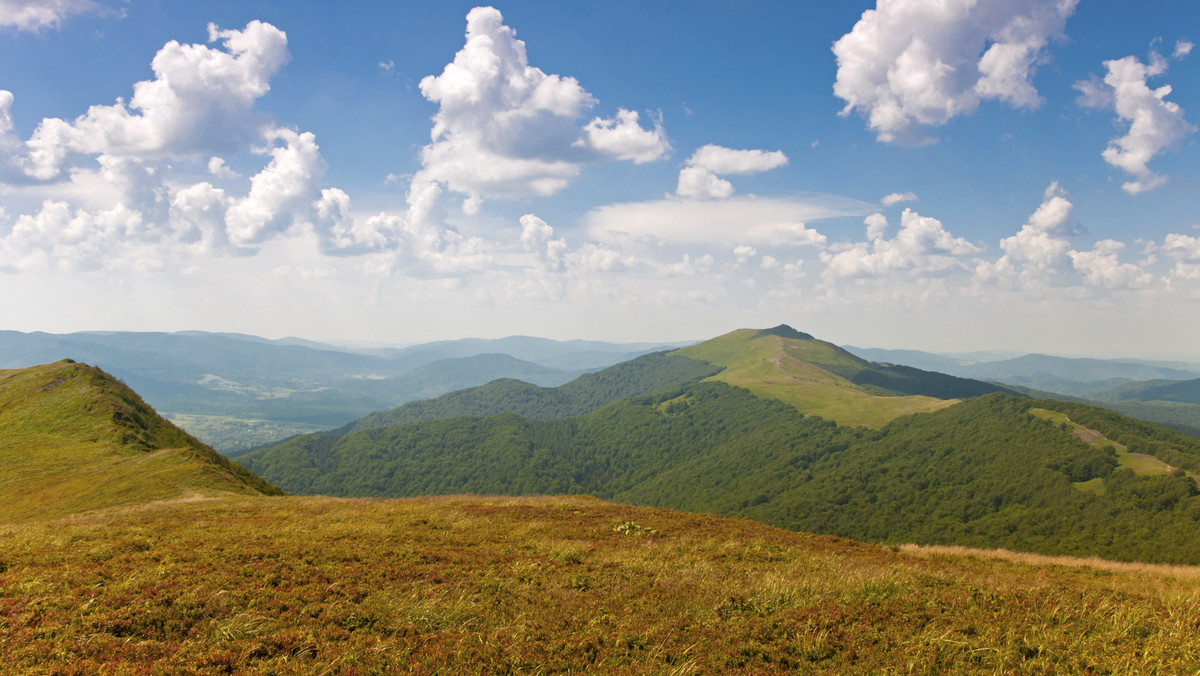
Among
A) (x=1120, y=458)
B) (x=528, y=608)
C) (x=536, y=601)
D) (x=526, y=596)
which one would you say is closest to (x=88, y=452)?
(x=526, y=596)

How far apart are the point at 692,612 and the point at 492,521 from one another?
1403 centimetres

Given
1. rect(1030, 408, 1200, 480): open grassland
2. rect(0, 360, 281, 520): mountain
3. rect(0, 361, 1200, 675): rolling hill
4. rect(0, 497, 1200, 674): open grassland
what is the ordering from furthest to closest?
rect(1030, 408, 1200, 480): open grassland < rect(0, 360, 281, 520): mountain < rect(0, 361, 1200, 675): rolling hill < rect(0, 497, 1200, 674): open grassland

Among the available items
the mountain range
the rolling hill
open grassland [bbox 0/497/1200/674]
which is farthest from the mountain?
open grassland [bbox 0/497/1200/674]

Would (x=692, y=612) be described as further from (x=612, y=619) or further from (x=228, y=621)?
(x=228, y=621)

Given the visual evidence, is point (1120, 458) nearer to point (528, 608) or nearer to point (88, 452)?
point (528, 608)

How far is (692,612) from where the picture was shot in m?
13.4

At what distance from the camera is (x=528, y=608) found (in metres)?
13.3

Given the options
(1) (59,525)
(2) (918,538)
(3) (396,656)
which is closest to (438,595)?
(3) (396,656)

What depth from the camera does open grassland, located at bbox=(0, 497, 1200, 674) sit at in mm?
10219

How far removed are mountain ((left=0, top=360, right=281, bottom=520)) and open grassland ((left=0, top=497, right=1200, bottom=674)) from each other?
1969 centimetres

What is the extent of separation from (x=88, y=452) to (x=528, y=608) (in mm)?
Result: 59114

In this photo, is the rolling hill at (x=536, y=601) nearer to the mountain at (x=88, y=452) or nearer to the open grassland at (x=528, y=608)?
the open grassland at (x=528, y=608)

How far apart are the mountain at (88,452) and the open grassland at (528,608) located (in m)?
19.7

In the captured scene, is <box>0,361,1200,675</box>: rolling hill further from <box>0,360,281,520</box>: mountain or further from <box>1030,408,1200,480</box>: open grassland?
<box>1030,408,1200,480</box>: open grassland
